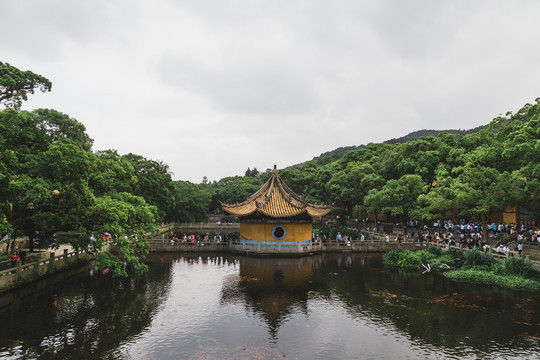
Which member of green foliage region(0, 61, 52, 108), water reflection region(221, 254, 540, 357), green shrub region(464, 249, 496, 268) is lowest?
water reflection region(221, 254, 540, 357)

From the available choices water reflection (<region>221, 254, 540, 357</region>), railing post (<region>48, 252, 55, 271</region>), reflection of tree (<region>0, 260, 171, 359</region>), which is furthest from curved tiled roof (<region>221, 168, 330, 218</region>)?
railing post (<region>48, 252, 55, 271</region>)

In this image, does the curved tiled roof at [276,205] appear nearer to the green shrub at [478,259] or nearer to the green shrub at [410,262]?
the green shrub at [410,262]

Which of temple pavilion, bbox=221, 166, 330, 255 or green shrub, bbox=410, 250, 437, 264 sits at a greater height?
temple pavilion, bbox=221, 166, 330, 255

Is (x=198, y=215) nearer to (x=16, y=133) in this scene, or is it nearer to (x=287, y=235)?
(x=287, y=235)

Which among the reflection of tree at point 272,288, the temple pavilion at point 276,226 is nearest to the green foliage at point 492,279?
the reflection of tree at point 272,288

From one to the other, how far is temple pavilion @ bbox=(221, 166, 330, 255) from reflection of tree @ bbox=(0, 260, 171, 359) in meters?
12.1

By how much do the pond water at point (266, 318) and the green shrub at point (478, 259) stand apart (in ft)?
9.79

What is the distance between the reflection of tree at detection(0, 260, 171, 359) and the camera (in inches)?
469

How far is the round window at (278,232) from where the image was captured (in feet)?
106

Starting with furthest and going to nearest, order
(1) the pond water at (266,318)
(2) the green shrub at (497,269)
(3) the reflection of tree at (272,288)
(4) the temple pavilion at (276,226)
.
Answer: (4) the temple pavilion at (276,226) < (2) the green shrub at (497,269) < (3) the reflection of tree at (272,288) < (1) the pond water at (266,318)

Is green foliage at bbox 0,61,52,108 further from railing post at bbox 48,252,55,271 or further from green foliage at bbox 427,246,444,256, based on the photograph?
green foliage at bbox 427,246,444,256

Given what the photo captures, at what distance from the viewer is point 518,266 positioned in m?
21.7

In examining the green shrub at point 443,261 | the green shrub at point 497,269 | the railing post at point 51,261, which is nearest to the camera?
the railing post at point 51,261

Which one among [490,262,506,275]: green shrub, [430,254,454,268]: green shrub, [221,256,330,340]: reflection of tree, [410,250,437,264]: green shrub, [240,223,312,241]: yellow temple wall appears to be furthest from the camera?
[240,223,312,241]: yellow temple wall
